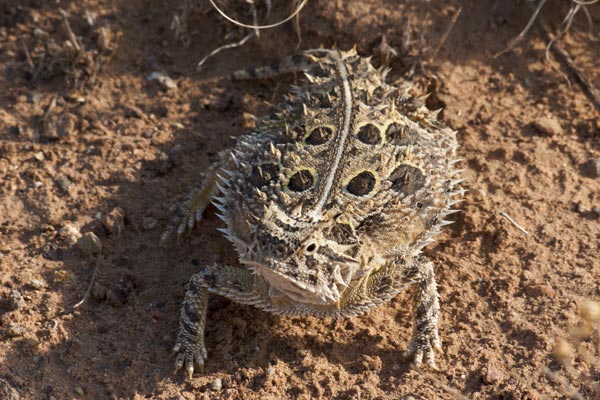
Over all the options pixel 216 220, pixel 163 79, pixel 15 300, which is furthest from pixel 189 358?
pixel 163 79

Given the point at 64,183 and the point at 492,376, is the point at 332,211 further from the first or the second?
the point at 64,183

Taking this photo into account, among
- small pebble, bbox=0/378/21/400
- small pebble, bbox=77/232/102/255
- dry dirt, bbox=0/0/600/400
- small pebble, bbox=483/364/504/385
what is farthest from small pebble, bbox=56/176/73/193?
small pebble, bbox=483/364/504/385

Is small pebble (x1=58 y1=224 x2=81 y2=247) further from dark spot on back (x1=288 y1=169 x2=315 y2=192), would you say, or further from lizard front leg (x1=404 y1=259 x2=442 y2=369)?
lizard front leg (x1=404 y1=259 x2=442 y2=369)

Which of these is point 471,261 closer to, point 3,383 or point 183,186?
point 183,186

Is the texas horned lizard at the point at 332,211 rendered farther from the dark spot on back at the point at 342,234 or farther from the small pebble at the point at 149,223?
the small pebble at the point at 149,223

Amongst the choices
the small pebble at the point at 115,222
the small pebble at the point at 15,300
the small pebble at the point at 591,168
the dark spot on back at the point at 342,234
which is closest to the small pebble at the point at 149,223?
the small pebble at the point at 115,222

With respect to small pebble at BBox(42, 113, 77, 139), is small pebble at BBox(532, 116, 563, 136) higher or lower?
higher

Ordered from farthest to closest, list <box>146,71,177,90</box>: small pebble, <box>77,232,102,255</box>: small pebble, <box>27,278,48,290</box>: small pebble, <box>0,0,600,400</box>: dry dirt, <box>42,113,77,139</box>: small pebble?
<box>146,71,177,90</box>: small pebble
<box>42,113,77,139</box>: small pebble
<box>77,232,102,255</box>: small pebble
<box>27,278,48,290</box>: small pebble
<box>0,0,600,400</box>: dry dirt
